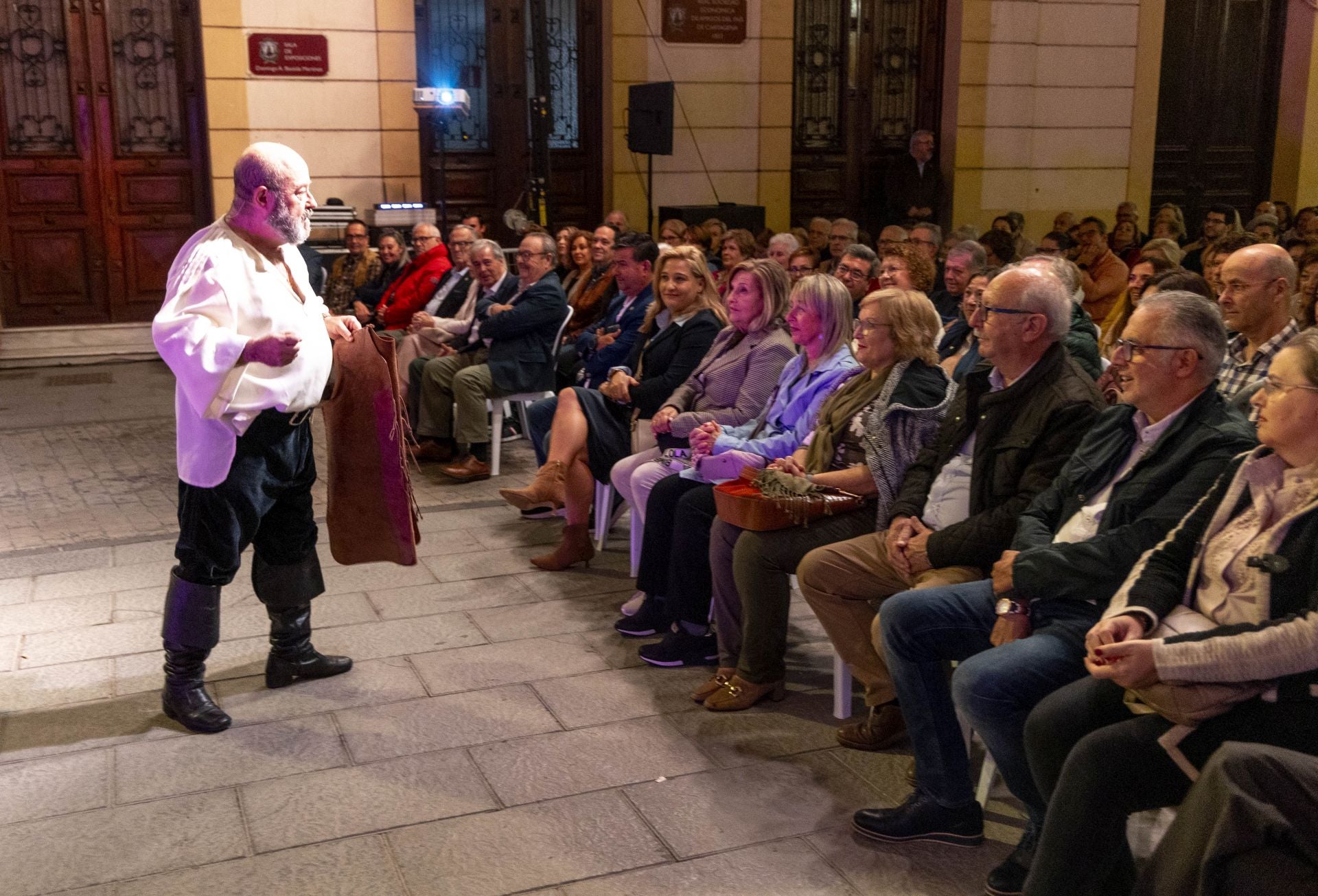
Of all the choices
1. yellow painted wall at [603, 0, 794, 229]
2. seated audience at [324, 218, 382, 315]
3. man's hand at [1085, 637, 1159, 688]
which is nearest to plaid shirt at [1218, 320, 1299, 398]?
man's hand at [1085, 637, 1159, 688]

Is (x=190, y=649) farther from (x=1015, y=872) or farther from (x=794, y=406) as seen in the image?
(x=1015, y=872)

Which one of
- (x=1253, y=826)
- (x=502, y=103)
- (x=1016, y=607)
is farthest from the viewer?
(x=502, y=103)

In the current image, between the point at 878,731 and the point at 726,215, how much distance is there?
7.83m

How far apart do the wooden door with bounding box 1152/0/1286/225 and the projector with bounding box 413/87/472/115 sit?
7.57 metres

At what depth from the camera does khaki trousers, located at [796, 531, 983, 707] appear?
3.50 metres

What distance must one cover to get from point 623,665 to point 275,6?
804 centimetres

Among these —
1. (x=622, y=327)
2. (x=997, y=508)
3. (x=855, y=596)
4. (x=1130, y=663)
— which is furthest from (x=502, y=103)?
(x=1130, y=663)

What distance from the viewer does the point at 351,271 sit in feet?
29.1

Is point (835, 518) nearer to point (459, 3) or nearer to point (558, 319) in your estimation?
point (558, 319)

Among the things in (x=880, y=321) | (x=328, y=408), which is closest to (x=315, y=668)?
(x=328, y=408)

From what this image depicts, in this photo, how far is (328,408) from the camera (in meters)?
3.93

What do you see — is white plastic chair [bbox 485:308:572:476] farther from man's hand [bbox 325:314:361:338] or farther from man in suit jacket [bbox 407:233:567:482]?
man's hand [bbox 325:314:361:338]

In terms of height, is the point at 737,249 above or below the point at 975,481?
above

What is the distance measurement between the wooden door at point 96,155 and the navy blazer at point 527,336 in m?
5.45
